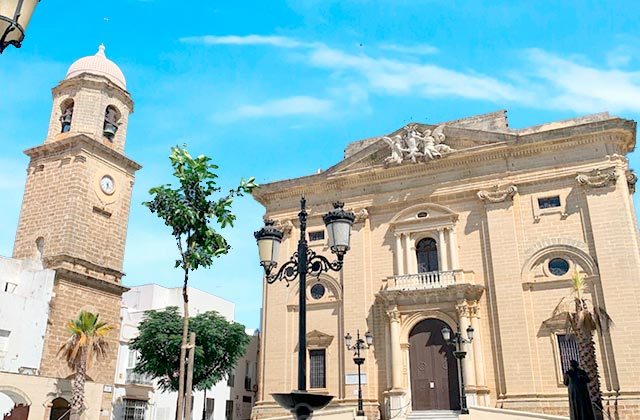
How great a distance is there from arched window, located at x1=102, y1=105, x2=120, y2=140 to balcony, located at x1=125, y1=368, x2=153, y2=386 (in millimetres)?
13586

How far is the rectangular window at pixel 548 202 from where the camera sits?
78.6 ft

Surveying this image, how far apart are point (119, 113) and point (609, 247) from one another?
25.8 metres

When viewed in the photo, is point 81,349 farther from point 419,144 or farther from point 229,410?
point 229,410

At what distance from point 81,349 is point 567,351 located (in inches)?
754

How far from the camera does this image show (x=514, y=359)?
2234cm

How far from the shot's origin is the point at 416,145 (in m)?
26.6

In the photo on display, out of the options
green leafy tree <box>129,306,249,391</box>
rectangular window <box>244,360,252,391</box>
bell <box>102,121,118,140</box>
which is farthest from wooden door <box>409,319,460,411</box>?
rectangular window <box>244,360,252,391</box>

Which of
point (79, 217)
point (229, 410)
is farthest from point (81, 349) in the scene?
point (229, 410)

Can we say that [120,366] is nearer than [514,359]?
No

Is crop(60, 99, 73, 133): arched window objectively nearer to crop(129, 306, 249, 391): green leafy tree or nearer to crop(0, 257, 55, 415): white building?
crop(0, 257, 55, 415): white building

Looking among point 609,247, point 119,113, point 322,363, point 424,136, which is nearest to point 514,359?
point 609,247

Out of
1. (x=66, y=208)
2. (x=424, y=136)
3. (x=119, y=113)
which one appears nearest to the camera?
(x=424, y=136)

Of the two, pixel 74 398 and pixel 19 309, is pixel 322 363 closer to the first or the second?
pixel 74 398

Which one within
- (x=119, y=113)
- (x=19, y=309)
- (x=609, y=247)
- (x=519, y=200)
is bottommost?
(x=19, y=309)
